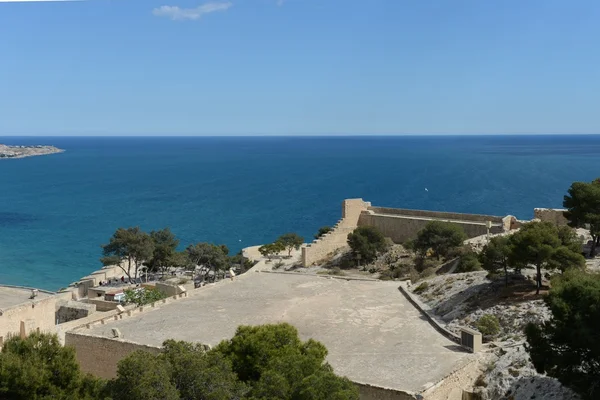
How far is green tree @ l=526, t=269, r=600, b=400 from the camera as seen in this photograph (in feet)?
31.9

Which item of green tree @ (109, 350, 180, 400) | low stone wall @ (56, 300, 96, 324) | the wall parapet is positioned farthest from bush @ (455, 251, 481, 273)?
green tree @ (109, 350, 180, 400)

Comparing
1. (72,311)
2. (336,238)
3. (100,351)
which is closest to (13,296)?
(72,311)

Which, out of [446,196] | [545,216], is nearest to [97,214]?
[446,196]

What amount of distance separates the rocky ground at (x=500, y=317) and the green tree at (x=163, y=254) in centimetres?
1625

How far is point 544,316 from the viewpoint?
14055 millimetres

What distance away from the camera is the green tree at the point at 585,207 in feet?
69.4

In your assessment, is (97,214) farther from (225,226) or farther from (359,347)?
(359,347)

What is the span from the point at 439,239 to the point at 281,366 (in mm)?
16916

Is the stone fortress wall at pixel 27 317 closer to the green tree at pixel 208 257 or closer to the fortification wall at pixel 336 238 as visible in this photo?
the fortification wall at pixel 336 238

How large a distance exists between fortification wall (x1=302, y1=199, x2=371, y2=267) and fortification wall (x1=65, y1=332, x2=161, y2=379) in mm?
14785

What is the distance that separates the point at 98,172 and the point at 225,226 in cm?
7553

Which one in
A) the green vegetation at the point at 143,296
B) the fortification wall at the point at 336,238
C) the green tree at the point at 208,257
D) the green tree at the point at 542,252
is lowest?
the green tree at the point at 208,257

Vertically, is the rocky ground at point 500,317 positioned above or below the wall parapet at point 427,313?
above

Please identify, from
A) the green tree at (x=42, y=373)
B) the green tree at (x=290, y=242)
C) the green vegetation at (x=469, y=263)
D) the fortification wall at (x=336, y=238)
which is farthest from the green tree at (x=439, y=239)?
the green tree at (x=42, y=373)
